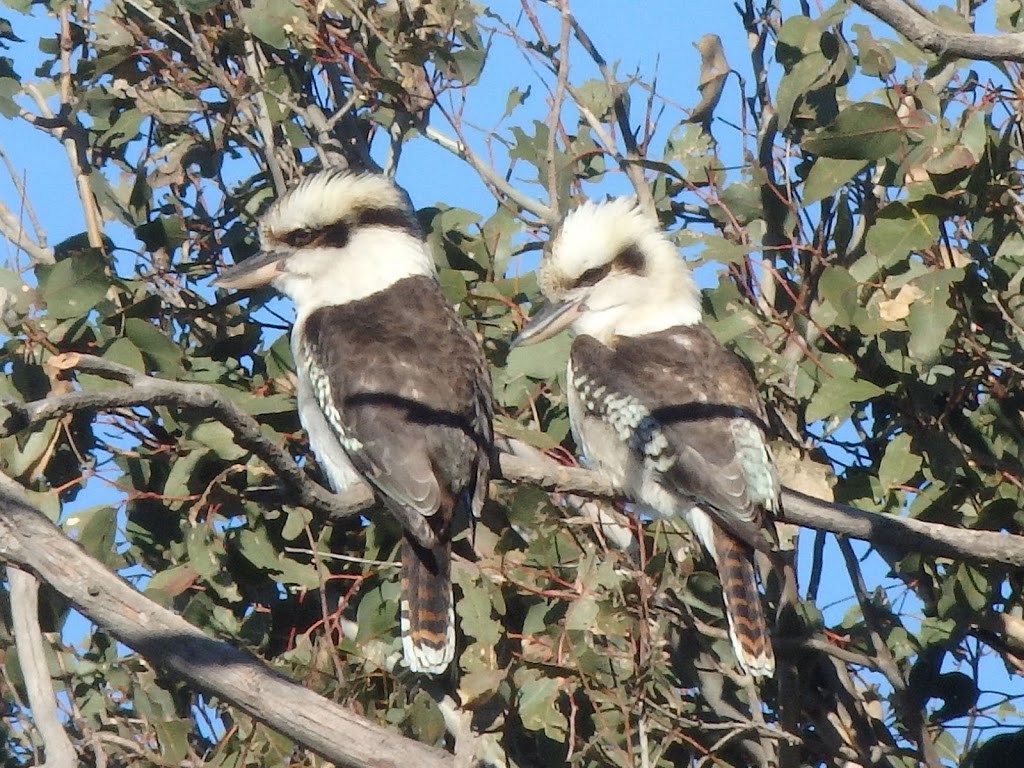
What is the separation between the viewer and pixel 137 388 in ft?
6.72

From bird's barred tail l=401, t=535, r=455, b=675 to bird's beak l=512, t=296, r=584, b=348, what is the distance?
17.2 inches

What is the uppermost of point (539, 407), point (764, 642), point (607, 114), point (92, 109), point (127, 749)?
point (607, 114)

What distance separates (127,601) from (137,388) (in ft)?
1.54

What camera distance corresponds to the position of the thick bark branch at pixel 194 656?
2295mm

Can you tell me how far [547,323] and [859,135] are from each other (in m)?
0.73

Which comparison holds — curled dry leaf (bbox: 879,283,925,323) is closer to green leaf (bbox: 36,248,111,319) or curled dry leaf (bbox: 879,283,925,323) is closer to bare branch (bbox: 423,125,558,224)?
bare branch (bbox: 423,125,558,224)

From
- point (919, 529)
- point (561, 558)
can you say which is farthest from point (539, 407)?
point (919, 529)

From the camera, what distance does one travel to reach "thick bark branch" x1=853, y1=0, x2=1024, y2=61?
173 cm

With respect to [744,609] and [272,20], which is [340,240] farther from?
[744,609]

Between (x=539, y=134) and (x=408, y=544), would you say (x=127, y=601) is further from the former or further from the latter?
(x=539, y=134)

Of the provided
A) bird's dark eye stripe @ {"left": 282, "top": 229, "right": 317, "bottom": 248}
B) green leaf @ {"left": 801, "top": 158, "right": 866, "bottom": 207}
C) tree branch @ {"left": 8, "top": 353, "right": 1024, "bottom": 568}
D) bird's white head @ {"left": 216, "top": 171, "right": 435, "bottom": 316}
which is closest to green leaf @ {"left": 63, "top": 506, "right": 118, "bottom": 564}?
tree branch @ {"left": 8, "top": 353, "right": 1024, "bottom": 568}

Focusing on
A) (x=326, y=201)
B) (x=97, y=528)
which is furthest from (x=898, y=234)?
(x=97, y=528)

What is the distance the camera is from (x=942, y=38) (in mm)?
1729

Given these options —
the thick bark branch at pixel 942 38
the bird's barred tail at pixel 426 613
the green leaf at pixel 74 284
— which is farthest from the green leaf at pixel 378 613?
the thick bark branch at pixel 942 38
